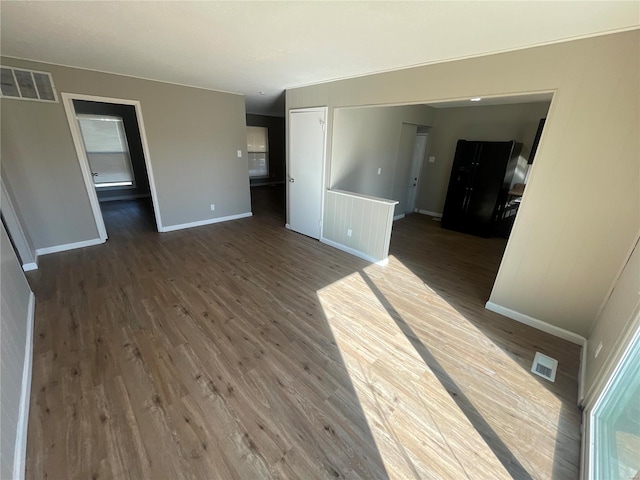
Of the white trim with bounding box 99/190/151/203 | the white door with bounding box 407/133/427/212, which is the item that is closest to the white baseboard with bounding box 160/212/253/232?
the white trim with bounding box 99/190/151/203

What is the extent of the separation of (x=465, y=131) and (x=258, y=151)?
248 inches

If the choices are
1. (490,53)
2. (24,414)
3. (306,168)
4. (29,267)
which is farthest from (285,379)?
(29,267)

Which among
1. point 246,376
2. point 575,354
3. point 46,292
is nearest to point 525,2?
point 575,354

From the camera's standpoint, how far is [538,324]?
2.49 m

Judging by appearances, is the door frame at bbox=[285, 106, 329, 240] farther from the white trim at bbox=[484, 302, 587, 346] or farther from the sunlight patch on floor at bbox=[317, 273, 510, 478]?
the white trim at bbox=[484, 302, 587, 346]

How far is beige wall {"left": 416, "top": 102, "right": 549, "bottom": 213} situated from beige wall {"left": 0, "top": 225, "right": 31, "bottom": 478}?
6728mm

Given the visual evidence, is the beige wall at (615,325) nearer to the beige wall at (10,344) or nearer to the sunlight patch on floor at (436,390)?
the sunlight patch on floor at (436,390)

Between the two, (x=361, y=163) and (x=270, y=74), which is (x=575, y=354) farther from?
(x=270, y=74)

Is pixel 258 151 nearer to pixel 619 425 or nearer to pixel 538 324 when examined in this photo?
pixel 538 324

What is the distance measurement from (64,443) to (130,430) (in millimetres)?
319

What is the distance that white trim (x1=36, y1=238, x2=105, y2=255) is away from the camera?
11.8 feet

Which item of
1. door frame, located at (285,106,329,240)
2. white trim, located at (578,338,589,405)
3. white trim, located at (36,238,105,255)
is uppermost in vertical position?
door frame, located at (285,106,329,240)

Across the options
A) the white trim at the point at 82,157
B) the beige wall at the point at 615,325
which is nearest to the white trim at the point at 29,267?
the white trim at the point at 82,157

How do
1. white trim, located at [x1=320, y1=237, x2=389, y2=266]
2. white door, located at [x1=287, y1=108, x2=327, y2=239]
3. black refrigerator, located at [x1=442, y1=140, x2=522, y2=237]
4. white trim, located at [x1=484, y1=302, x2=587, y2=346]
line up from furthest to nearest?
black refrigerator, located at [x1=442, y1=140, x2=522, y2=237] → white door, located at [x1=287, y1=108, x2=327, y2=239] → white trim, located at [x1=320, y1=237, x2=389, y2=266] → white trim, located at [x1=484, y1=302, x2=587, y2=346]
